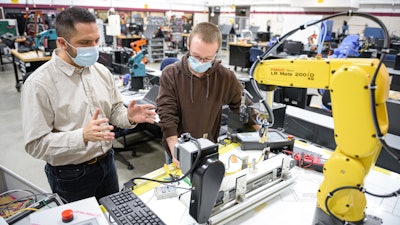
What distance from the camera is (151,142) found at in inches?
151

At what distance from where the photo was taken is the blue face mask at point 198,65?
1.52 meters

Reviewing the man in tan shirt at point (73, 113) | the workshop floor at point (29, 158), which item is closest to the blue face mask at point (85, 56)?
the man in tan shirt at point (73, 113)

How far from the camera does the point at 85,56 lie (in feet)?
4.46

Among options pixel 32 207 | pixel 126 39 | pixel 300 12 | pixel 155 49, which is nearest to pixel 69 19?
pixel 32 207

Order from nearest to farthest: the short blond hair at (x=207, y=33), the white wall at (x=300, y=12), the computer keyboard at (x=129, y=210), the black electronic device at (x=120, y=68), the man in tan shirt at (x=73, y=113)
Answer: the computer keyboard at (x=129, y=210)
the man in tan shirt at (x=73, y=113)
the short blond hair at (x=207, y=33)
the black electronic device at (x=120, y=68)
the white wall at (x=300, y=12)

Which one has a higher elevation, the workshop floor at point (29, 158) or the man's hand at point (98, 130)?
the man's hand at point (98, 130)

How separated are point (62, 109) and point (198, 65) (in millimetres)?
736

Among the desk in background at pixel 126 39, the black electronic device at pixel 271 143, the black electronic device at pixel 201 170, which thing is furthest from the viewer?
the desk in background at pixel 126 39

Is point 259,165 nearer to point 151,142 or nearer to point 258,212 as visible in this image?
point 258,212

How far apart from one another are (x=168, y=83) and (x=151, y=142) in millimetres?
2370

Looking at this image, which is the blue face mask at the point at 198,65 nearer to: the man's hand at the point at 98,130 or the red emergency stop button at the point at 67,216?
the man's hand at the point at 98,130

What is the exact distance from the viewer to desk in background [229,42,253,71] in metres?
7.91

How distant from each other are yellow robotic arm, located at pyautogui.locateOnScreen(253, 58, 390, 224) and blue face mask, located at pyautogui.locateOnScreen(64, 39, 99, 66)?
95 centimetres

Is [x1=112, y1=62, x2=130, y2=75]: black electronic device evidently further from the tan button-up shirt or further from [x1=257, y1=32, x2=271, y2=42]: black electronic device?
[x1=257, y1=32, x2=271, y2=42]: black electronic device
